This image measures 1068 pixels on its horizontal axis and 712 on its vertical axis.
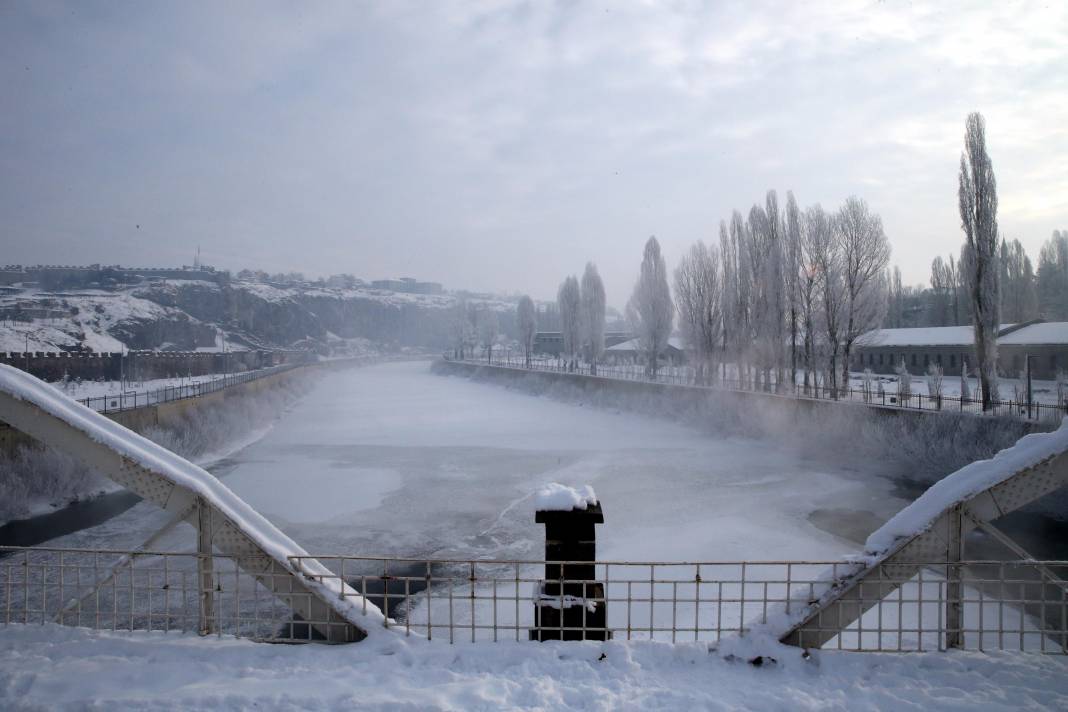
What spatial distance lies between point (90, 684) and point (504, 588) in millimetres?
6362

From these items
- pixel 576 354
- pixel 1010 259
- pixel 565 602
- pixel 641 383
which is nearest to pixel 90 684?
pixel 565 602

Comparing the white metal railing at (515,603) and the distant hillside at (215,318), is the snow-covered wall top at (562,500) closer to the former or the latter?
the white metal railing at (515,603)

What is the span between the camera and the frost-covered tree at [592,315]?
49.9 meters

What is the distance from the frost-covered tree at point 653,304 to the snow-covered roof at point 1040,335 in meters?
17.0

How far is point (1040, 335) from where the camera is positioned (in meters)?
28.3

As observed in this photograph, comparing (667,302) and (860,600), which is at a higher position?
(667,302)

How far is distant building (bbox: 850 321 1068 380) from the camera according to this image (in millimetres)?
27219

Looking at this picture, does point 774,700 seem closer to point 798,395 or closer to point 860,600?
point 860,600

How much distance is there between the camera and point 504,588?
9.56 meters

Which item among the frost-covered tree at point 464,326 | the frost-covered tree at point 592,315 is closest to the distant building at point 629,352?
the frost-covered tree at point 592,315

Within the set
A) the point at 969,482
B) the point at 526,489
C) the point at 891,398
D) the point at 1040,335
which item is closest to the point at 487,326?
the point at 1040,335

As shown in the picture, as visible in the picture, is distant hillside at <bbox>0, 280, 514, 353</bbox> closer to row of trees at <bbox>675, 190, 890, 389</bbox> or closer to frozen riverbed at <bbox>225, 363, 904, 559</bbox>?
frozen riverbed at <bbox>225, 363, 904, 559</bbox>

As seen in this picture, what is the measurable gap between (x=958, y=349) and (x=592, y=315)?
25944mm

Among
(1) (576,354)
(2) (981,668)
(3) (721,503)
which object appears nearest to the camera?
(2) (981,668)
